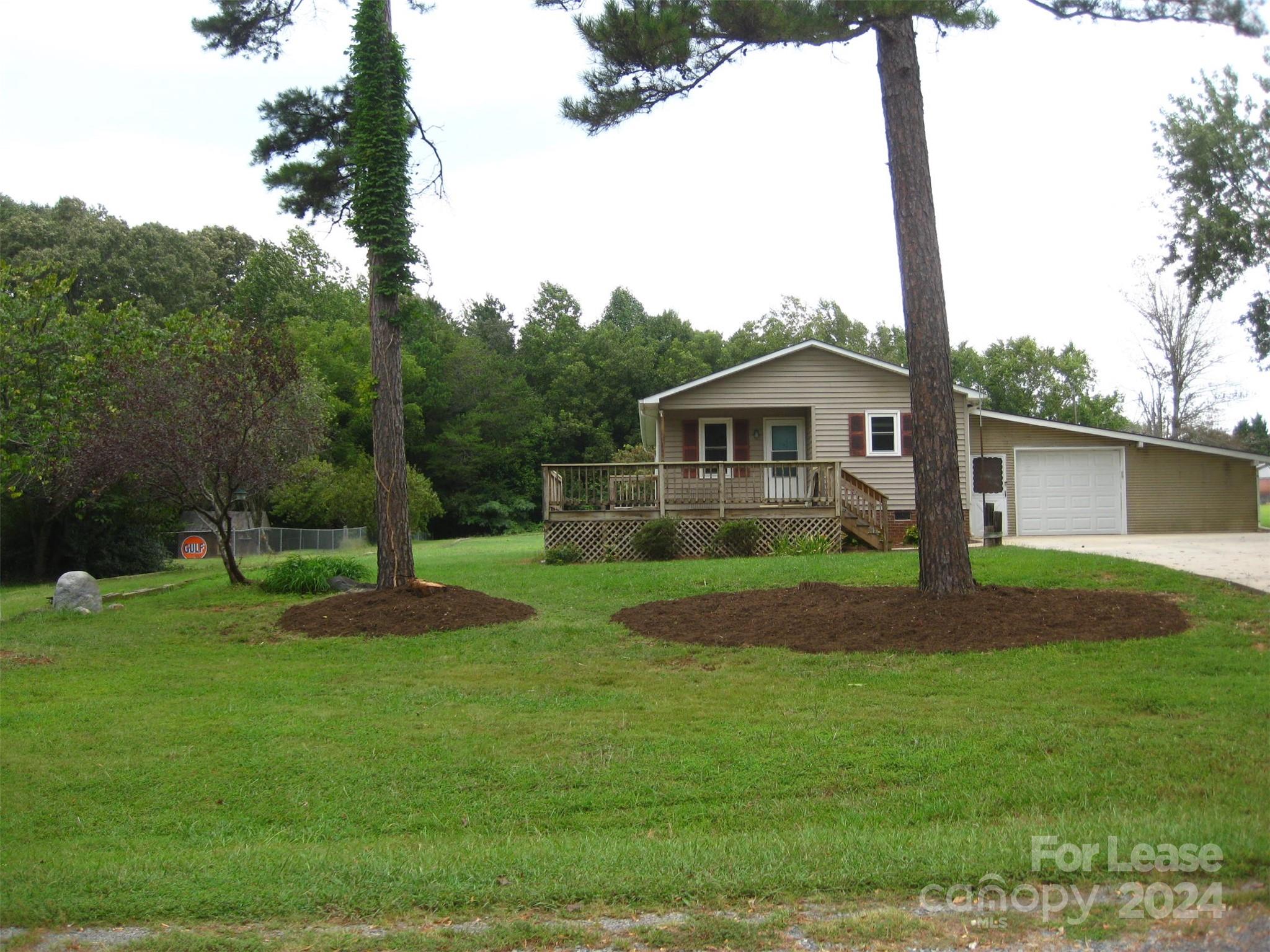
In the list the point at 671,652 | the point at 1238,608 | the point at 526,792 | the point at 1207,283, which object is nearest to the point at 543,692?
the point at 671,652

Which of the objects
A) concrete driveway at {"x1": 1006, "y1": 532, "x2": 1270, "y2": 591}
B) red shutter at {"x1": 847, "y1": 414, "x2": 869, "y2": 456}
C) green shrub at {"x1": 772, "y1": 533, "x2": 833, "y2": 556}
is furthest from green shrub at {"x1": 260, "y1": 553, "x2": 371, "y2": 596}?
red shutter at {"x1": 847, "y1": 414, "x2": 869, "y2": 456}

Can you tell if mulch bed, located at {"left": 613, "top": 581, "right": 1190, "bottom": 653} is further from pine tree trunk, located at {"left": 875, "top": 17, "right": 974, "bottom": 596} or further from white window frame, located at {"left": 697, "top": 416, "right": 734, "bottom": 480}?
white window frame, located at {"left": 697, "top": 416, "right": 734, "bottom": 480}

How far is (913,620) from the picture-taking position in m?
9.29

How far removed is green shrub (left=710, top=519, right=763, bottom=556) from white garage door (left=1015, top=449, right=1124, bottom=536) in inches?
358

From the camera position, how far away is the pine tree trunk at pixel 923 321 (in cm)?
1005

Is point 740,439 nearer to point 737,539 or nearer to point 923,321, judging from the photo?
point 737,539

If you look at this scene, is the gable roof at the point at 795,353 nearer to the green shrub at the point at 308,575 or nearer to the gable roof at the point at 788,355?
the gable roof at the point at 788,355

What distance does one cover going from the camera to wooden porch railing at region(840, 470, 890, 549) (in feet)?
63.8

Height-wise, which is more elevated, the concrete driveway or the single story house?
the single story house

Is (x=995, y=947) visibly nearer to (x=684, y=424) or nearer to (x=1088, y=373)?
(x=684, y=424)

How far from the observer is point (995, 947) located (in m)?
3.37

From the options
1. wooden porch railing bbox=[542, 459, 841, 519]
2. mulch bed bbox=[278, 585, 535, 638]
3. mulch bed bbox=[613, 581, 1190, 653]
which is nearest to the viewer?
mulch bed bbox=[613, 581, 1190, 653]

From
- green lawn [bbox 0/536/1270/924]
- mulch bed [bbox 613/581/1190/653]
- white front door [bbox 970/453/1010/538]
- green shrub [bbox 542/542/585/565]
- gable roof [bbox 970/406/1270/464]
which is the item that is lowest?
green lawn [bbox 0/536/1270/924]

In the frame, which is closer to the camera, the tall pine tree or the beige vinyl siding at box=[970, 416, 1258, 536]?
the tall pine tree
